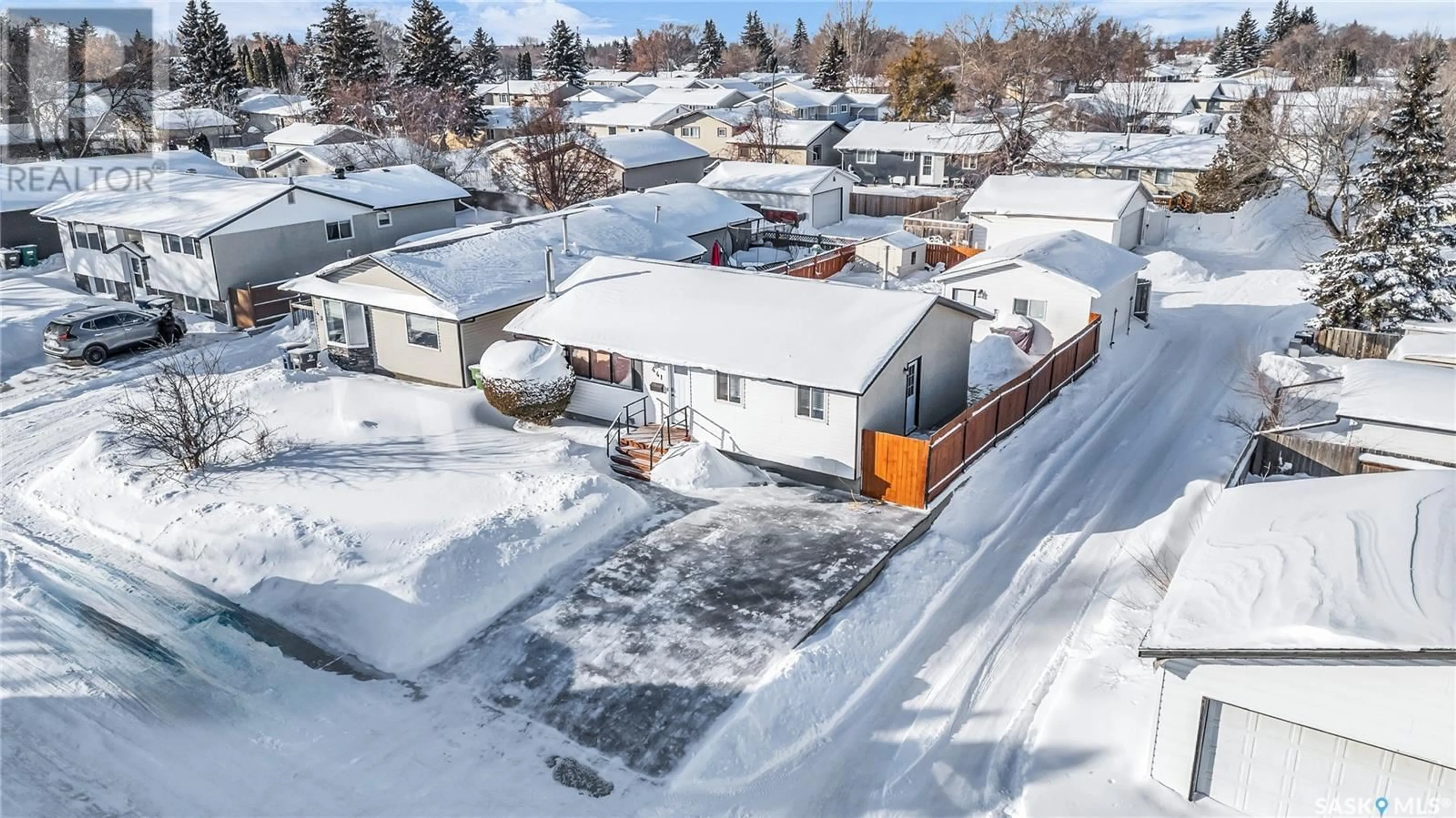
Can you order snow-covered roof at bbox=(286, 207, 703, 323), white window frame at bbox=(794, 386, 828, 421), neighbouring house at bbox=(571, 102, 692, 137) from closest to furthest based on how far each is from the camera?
white window frame at bbox=(794, 386, 828, 421) < snow-covered roof at bbox=(286, 207, 703, 323) < neighbouring house at bbox=(571, 102, 692, 137)

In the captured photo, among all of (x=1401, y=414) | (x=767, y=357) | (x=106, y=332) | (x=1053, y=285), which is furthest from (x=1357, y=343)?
(x=106, y=332)

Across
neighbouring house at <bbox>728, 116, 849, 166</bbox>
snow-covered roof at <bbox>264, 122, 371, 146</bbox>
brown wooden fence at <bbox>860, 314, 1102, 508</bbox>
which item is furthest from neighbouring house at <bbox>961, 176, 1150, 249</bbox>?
snow-covered roof at <bbox>264, 122, 371, 146</bbox>

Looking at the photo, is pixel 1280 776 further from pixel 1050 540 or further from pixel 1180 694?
pixel 1050 540

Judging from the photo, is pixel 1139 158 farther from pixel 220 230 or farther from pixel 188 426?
pixel 188 426

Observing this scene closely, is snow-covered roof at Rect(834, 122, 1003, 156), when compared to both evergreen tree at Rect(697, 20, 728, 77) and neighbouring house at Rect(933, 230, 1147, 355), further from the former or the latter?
evergreen tree at Rect(697, 20, 728, 77)

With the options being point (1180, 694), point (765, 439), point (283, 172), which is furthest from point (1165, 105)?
point (1180, 694)

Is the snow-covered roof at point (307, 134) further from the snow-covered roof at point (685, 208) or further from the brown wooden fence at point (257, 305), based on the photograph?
the brown wooden fence at point (257, 305)
